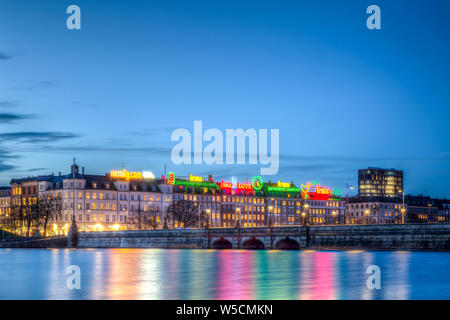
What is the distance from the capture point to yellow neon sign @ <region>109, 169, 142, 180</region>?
186 metres

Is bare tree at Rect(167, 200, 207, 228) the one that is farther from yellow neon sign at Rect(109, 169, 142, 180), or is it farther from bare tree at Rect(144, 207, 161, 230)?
yellow neon sign at Rect(109, 169, 142, 180)

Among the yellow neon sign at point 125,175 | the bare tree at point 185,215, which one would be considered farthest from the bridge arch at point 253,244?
the yellow neon sign at point 125,175

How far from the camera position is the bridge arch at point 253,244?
116438 millimetres

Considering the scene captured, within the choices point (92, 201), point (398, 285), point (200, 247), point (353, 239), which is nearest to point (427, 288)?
point (398, 285)

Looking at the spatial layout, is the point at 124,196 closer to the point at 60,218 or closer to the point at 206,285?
the point at 60,218

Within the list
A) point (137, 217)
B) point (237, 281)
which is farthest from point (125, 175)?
point (237, 281)

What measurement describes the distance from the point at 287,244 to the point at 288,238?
487cm

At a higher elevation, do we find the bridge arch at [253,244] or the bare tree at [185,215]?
the bare tree at [185,215]

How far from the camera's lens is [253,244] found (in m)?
119

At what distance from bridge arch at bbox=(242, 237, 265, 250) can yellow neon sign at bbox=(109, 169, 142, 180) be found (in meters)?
73.7

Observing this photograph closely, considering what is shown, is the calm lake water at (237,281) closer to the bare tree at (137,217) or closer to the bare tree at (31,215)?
the bare tree at (31,215)
